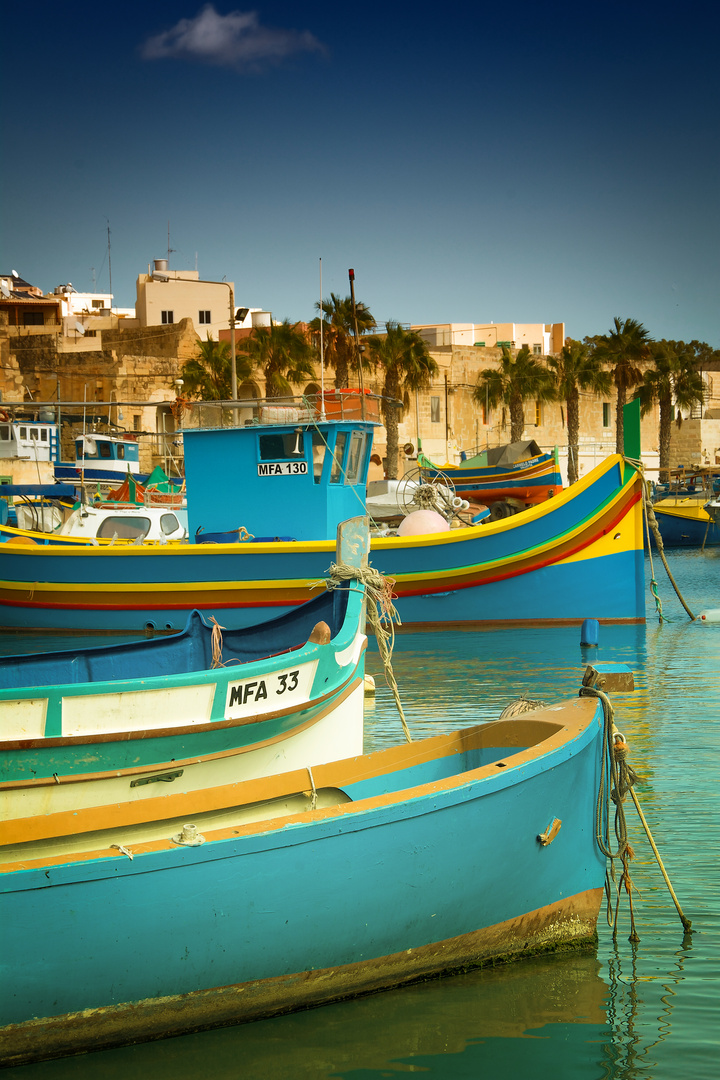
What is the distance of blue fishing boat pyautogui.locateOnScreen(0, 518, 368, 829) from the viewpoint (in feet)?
14.9

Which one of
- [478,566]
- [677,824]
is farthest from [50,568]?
[677,824]

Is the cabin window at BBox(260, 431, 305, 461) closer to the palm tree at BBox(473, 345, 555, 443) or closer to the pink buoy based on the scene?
the pink buoy

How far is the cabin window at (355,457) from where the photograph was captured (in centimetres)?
1345

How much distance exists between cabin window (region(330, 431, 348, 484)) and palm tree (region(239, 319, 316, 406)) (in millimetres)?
25378

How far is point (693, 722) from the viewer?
823 cm

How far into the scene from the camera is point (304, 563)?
12.7 meters

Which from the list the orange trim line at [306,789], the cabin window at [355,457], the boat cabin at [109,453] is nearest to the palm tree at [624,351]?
the boat cabin at [109,453]

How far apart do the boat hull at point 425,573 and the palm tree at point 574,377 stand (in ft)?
95.7

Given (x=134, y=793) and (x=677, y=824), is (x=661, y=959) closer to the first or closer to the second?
(x=677, y=824)

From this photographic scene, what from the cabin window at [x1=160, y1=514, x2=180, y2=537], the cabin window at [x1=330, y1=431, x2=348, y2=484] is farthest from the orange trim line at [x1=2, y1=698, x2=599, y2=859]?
the cabin window at [x1=160, y1=514, x2=180, y2=537]

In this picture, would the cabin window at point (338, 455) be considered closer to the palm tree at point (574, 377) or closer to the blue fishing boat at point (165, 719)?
the blue fishing boat at point (165, 719)

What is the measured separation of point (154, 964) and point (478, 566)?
10.4 metres

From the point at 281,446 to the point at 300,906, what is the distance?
1018cm

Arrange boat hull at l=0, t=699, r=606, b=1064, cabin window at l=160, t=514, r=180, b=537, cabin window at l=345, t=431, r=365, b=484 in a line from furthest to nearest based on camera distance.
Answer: cabin window at l=160, t=514, r=180, b=537, cabin window at l=345, t=431, r=365, b=484, boat hull at l=0, t=699, r=606, b=1064
